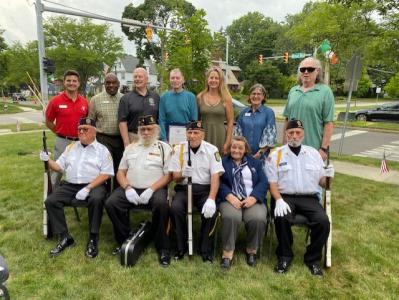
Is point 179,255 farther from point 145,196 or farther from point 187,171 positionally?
point 187,171

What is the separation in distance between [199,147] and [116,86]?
1.68 meters

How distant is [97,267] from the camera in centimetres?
368

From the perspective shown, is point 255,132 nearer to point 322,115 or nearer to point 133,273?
point 322,115

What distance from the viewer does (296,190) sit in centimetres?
393

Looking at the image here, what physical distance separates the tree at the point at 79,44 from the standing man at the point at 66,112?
36386 mm

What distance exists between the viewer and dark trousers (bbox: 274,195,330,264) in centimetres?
366

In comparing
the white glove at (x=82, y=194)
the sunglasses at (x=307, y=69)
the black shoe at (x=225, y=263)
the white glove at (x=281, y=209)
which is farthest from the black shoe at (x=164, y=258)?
the sunglasses at (x=307, y=69)

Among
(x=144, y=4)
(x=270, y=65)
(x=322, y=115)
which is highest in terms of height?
(x=144, y=4)

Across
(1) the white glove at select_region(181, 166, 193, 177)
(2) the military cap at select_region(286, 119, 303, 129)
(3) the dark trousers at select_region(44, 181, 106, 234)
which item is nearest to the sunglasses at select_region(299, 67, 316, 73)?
(2) the military cap at select_region(286, 119, 303, 129)

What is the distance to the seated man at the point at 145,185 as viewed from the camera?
3.94 m

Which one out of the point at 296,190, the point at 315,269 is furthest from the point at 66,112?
the point at 315,269

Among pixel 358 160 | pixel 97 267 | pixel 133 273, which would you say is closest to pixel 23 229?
pixel 97 267

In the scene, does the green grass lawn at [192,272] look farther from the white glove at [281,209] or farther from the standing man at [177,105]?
the standing man at [177,105]

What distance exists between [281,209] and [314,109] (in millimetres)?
1325
